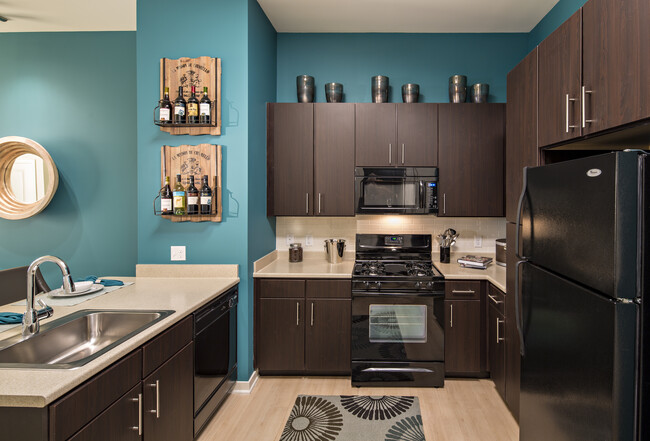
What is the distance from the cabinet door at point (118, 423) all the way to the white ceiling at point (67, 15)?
2.90 meters

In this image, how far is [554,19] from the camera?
109 inches

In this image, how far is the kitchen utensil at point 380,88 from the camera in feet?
10.0

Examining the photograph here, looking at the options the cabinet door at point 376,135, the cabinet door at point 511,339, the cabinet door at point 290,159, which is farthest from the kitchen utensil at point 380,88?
the cabinet door at point 511,339

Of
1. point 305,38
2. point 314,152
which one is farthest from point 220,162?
point 305,38

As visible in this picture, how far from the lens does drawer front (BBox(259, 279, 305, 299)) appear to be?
2.74 metres

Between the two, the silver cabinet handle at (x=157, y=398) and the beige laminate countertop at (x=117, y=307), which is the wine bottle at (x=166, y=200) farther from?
the silver cabinet handle at (x=157, y=398)

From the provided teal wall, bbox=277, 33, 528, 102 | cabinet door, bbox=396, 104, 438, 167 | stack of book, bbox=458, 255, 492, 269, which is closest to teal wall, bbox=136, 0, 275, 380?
teal wall, bbox=277, 33, 528, 102

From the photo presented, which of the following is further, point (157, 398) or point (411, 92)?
point (411, 92)

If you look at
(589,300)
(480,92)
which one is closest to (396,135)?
(480,92)

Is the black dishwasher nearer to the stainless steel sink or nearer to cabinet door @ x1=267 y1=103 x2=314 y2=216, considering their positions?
the stainless steel sink

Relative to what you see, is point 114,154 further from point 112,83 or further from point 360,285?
point 360,285

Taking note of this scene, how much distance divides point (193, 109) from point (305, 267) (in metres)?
1.49

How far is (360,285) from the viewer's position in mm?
2705

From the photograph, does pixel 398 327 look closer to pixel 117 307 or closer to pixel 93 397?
pixel 117 307
